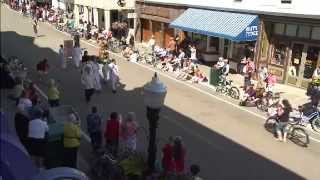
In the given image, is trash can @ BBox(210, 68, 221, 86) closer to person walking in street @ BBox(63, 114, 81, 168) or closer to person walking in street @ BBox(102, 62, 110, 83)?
person walking in street @ BBox(102, 62, 110, 83)

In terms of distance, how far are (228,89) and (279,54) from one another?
186 inches

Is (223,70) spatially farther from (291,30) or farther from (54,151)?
(54,151)

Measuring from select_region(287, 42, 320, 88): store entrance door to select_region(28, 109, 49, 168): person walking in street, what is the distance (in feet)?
49.3

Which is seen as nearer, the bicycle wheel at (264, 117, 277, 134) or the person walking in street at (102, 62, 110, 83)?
the bicycle wheel at (264, 117, 277, 134)

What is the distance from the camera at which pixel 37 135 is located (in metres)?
12.2

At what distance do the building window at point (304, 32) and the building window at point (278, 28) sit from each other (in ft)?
4.05

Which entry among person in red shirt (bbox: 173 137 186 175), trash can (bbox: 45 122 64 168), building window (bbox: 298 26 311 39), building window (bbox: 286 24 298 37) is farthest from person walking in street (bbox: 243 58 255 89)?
trash can (bbox: 45 122 64 168)

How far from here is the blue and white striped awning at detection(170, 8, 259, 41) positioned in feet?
81.6

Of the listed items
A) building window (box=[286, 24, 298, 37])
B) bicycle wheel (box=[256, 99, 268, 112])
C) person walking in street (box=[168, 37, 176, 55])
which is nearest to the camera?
bicycle wheel (box=[256, 99, 268, 112])

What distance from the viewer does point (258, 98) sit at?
20.1m

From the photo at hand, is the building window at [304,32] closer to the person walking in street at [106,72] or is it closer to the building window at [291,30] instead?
the building window at [291,30]

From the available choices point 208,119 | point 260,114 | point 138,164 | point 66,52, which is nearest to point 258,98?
point 260,114

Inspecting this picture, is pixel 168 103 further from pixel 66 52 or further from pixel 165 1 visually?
pixel 165 1

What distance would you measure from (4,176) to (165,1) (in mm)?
26234
